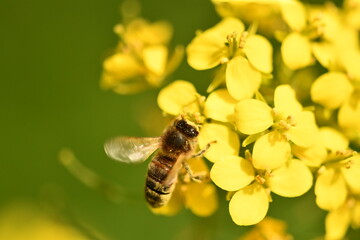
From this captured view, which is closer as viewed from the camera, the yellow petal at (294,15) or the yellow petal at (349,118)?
the yellow petal at (349,118)

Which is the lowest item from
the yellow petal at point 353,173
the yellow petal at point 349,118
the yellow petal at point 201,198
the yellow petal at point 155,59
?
the yellow petal at point 201,198

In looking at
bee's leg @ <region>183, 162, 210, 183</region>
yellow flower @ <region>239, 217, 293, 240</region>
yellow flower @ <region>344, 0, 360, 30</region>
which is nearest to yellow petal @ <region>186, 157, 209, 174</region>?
bee's leg @ <region>183, 162, 210, 183</region>

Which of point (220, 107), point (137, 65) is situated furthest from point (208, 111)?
point (137, 65)

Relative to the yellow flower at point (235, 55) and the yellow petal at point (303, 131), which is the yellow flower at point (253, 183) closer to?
the yellow petal at point (303, 131)

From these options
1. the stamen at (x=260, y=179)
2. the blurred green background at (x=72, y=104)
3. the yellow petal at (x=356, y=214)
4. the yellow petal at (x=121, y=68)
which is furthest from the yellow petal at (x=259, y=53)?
the blurred green background at (x=72, y=104)

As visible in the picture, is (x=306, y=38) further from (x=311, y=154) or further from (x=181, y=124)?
(x=181, y=124)

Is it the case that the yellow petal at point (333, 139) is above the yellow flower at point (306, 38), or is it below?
below

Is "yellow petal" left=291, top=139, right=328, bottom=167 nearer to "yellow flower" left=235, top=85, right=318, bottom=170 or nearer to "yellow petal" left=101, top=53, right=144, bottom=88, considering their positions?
"yellow flower" left=235, top=85, right=318, bottom=170
